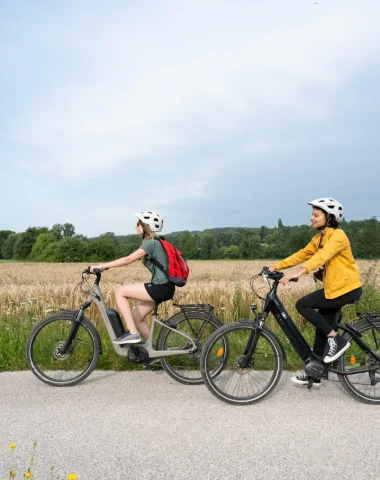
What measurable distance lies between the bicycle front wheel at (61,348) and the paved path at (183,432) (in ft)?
0.83

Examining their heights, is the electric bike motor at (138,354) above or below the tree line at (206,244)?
below

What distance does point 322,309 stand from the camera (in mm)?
5223

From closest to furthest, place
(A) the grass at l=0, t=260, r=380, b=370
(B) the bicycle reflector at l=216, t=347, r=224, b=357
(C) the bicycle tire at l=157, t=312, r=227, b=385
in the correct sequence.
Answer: (B) the bicycle reflector at l=216, t=347, r=224, b=357 → (C) the bicycle tire at l=157, t=312, r=227, b=385 → (A) the grass at l=0, t=260, r=380, b=370

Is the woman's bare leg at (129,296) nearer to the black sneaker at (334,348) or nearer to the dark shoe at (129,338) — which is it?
the dark shoe at (129,338)

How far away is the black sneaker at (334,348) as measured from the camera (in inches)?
194

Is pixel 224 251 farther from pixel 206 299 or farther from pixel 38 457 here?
pixel 38 457

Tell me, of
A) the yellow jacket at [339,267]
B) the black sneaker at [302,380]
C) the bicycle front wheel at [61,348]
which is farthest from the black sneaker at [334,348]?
the bicycle front wheel at [61,348]

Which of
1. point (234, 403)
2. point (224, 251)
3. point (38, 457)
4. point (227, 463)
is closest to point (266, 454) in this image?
point (227, 463)

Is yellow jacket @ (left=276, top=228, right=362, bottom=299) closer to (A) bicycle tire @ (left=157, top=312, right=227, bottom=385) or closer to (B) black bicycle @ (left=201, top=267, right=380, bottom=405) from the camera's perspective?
(B) black bicycle @ (left=201, top=267, right=380, bottom=405)

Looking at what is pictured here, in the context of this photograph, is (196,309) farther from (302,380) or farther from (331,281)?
(331,281)

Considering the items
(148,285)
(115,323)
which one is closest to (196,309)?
(148,285)

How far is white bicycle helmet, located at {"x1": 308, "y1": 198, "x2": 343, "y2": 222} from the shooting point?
5.04 metres

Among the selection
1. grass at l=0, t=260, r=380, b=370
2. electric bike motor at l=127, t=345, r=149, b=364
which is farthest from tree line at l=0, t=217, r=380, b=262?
electric bike motor at l=127, t=345, r=149, b=364

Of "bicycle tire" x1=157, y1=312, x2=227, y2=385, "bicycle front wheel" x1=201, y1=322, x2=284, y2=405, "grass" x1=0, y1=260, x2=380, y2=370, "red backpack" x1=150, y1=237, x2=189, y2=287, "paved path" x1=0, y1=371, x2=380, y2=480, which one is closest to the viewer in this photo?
"paved path" x1=0, y1=371, x2=380, y2=480
